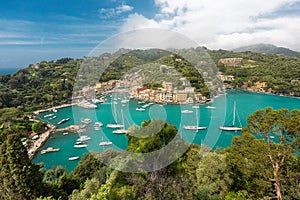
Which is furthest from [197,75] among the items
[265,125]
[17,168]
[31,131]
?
[31,131]

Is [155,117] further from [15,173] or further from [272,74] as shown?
[272,74]

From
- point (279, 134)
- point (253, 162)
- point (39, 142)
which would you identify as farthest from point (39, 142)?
point (279, 134)

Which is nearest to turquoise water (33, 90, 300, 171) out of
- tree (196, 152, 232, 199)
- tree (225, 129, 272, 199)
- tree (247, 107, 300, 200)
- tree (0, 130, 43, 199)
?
tree (196, 152, 232, 199)

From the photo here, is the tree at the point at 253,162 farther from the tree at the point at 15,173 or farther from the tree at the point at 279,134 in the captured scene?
the tree at the point at 15,173

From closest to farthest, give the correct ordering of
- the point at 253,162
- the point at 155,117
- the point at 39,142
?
the point at 253,162
the point at 155,117
the point at 39,142

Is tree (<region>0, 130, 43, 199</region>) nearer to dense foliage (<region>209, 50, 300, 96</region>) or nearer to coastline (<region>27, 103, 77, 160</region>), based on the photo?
coastline (<region>27, 103, 77, 160</region>)

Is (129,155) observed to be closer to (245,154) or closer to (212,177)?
(212,177)

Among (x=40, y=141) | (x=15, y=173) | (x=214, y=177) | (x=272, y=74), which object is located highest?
(x=272, y=74)

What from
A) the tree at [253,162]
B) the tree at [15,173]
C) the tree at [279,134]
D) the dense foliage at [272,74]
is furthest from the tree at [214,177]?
the dense foliage at [272,74]
